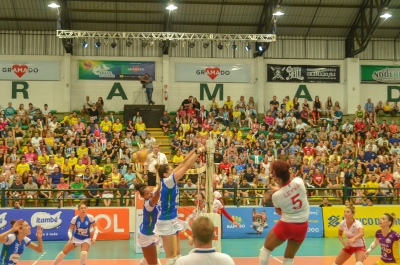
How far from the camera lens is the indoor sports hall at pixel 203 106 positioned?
19781mm

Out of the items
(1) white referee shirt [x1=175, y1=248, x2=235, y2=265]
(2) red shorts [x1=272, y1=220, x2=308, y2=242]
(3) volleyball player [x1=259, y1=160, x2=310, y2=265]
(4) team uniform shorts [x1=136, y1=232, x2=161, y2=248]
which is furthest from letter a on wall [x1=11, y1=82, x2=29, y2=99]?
(1) white referee shirt [x1=175, y1=248, x2=235, y2=265]

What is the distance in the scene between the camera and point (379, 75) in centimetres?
3328

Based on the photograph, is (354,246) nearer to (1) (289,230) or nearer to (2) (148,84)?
(1) (289,230)

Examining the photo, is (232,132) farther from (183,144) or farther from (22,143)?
(22,143)

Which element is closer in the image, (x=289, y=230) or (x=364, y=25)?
(x=289, y=230)

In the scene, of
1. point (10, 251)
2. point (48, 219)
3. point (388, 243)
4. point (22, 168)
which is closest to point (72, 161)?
point (22, 168)

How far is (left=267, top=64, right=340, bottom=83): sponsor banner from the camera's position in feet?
107

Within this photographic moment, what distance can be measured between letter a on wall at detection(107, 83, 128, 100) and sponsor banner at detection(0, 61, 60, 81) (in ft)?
10.1

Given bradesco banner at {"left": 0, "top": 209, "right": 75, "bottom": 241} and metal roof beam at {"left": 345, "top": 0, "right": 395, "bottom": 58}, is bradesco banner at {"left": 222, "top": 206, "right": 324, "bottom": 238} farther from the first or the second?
metal roof beam at {"left": 345, "top": 0, "right": 395, "bottom": 58}

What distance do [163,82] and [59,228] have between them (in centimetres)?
1453

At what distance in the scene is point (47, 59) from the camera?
3105cm

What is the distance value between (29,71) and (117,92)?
16.4ft

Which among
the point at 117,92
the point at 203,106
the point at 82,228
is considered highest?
the point at 117,92

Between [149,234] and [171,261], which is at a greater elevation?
[149,234]
